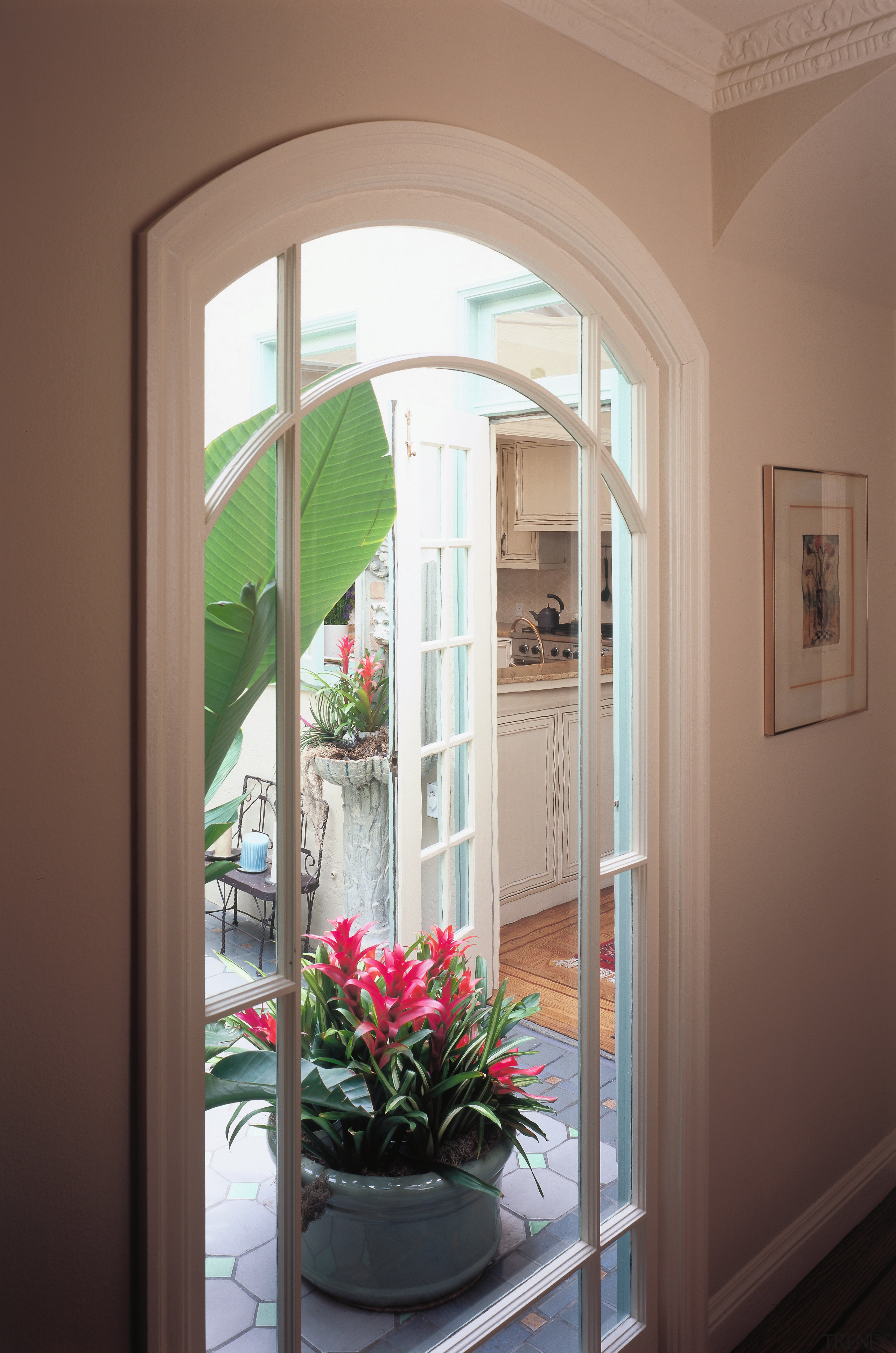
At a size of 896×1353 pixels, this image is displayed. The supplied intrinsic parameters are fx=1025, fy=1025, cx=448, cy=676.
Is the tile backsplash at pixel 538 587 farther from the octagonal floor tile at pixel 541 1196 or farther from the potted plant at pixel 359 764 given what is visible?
the octagonal floor tile at pixel 541 1196

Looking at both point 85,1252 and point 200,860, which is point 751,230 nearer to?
point 200,860

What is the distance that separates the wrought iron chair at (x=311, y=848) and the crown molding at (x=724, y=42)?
49.9 inches

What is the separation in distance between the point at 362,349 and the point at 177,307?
0.36m

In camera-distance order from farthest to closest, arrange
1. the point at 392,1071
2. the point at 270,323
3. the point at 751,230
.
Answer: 1. the point at 751,230
2. the point at 392,1071
3. the point at 270,323

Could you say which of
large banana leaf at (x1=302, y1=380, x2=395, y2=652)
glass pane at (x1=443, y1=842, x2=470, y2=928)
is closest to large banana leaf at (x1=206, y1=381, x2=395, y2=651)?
large banana leaf at (x1=302, y1=380, x2=395, y2=652)

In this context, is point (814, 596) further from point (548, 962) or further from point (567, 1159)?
point (567, 1159)

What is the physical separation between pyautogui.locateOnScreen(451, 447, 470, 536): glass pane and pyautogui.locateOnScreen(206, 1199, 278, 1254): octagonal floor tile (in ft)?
3.36

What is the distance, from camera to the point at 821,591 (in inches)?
96.1

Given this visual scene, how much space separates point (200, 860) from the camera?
121 cm

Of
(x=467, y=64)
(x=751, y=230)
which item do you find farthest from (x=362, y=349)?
(x=751, y=230)

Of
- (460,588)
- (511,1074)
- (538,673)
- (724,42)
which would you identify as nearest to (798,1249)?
(511,1074)

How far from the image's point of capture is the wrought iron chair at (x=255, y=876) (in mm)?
1296

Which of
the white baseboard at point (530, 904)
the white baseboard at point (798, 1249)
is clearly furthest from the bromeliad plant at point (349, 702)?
the white baseboard at point (798, 1249)

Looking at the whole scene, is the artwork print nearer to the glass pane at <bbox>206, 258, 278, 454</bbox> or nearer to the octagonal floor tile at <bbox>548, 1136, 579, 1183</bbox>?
the octagonal floor tile at <bbox>548, 1136, 579, 1183</bbox>
